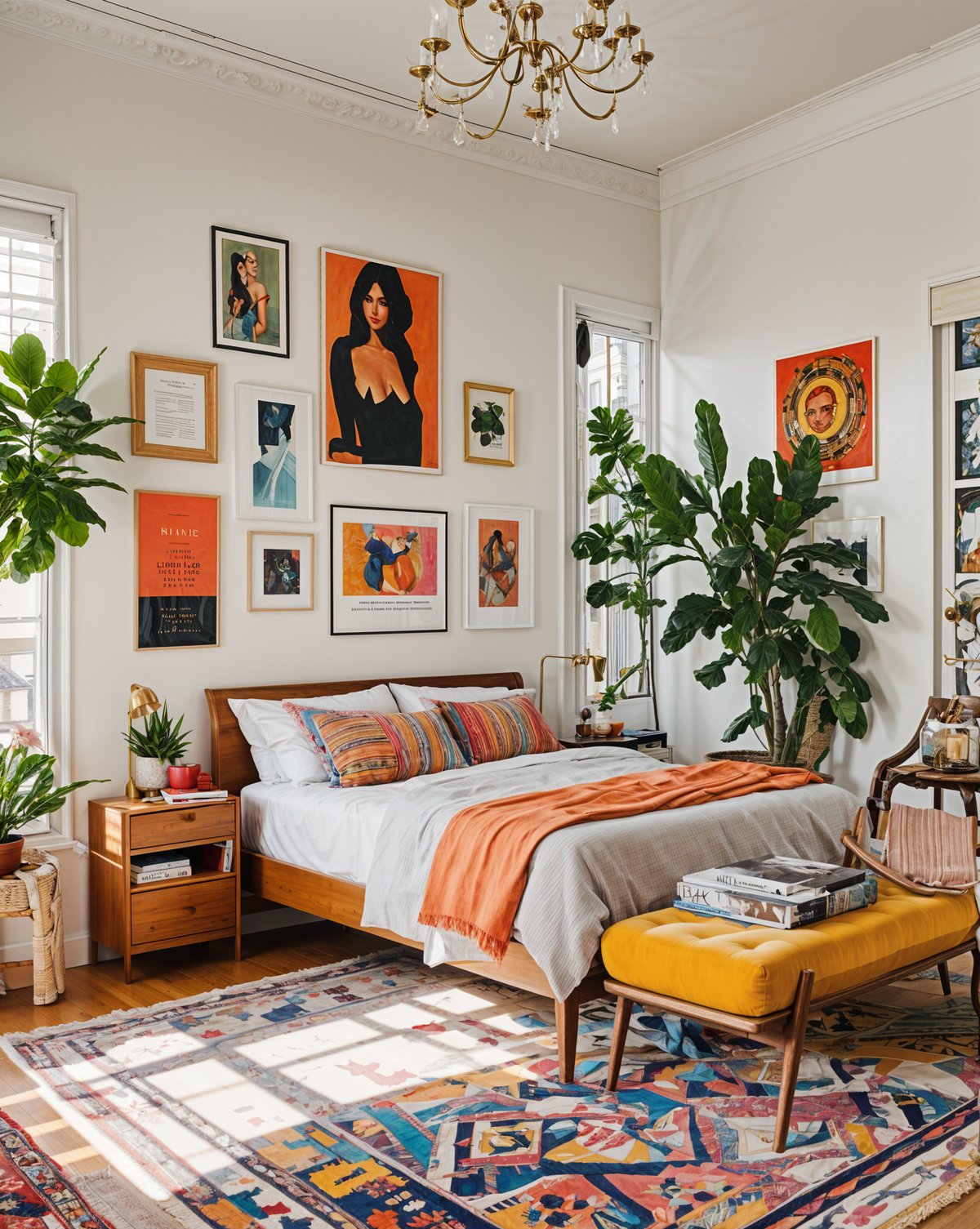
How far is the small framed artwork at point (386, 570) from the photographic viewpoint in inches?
208

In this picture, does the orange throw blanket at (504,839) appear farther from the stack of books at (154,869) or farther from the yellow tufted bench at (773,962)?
the stack of books at (154,869)

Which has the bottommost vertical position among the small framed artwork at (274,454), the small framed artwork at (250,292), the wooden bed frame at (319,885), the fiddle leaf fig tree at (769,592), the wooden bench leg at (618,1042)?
the wooden bench leg at (618,1042)

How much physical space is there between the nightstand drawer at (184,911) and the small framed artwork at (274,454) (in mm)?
1599

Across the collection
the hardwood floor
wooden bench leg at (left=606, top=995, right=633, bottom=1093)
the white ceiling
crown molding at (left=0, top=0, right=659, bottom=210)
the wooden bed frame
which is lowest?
the hardwood floor

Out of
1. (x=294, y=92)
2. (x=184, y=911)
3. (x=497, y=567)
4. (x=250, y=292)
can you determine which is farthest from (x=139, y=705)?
(x=294, y=92)

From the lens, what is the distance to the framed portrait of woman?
17.3 ft

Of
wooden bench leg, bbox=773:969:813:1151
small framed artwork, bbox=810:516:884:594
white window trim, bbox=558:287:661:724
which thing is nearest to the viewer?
wooden bench leg, bbox=773:969:813:1151

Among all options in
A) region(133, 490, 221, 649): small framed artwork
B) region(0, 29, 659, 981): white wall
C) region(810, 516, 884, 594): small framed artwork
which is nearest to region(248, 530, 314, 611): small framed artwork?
region(0, 29, 659, 981): white wall

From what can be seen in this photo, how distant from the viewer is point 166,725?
176 inches

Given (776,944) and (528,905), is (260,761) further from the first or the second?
(776,944)

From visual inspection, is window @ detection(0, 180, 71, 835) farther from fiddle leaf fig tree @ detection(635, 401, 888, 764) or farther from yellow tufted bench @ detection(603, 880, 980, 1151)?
fiddle leaf fig tree @ detection(635, 401, 888, 764)

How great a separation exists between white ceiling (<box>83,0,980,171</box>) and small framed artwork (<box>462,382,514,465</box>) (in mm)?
1384

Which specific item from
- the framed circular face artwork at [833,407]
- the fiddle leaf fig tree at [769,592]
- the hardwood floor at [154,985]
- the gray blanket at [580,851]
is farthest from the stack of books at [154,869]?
the framed circular face artwork at [833,407]

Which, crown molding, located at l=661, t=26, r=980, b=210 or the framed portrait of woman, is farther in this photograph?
the framed portrait of woman
